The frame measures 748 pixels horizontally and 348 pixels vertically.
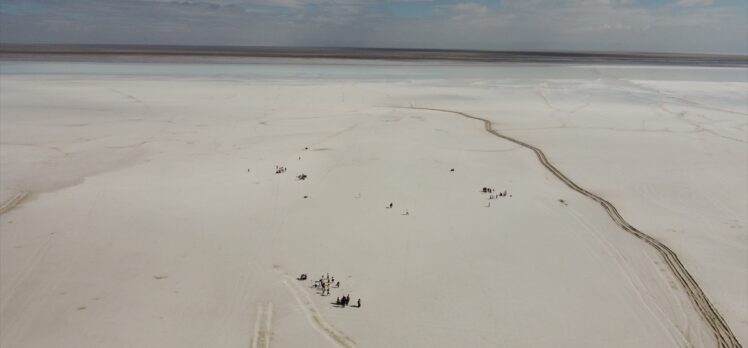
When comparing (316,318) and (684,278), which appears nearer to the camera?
(316,318)

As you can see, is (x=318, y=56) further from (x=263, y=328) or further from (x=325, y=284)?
(x=263, y=328)

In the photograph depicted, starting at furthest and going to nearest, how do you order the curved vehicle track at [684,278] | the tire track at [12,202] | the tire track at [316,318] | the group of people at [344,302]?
the tire track at [12,202]
the group of people at [344,302]
the curved vehicle track at [684,278]
the tire track at [316,318]

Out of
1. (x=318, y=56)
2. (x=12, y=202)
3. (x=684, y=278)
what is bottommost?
(x=684, y=278)

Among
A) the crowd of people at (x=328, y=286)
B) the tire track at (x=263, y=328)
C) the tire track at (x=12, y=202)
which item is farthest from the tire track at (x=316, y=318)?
the tire track at (x=12, y=202)

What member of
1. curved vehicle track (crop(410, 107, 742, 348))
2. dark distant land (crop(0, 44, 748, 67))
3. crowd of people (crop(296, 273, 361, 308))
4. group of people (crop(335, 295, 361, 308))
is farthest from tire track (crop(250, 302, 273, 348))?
dark distant land (crop(0, 44, 748, 67))

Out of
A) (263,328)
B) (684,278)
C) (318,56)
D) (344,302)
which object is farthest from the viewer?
(318,56)

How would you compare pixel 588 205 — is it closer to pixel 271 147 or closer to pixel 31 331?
pixel 271 147

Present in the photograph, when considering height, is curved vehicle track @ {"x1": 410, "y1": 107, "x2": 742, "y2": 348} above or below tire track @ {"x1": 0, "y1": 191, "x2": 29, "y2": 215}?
below

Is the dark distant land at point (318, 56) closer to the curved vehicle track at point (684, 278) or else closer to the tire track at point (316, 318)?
the curved vehicle track at point (684, 278)

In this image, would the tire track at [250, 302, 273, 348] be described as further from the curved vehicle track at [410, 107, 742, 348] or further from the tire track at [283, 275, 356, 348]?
the curved vehicle track at [410, 107, 742, 348]

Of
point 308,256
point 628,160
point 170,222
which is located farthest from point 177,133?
point 628,160

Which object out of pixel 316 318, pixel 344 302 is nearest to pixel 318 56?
pixel 344 302
